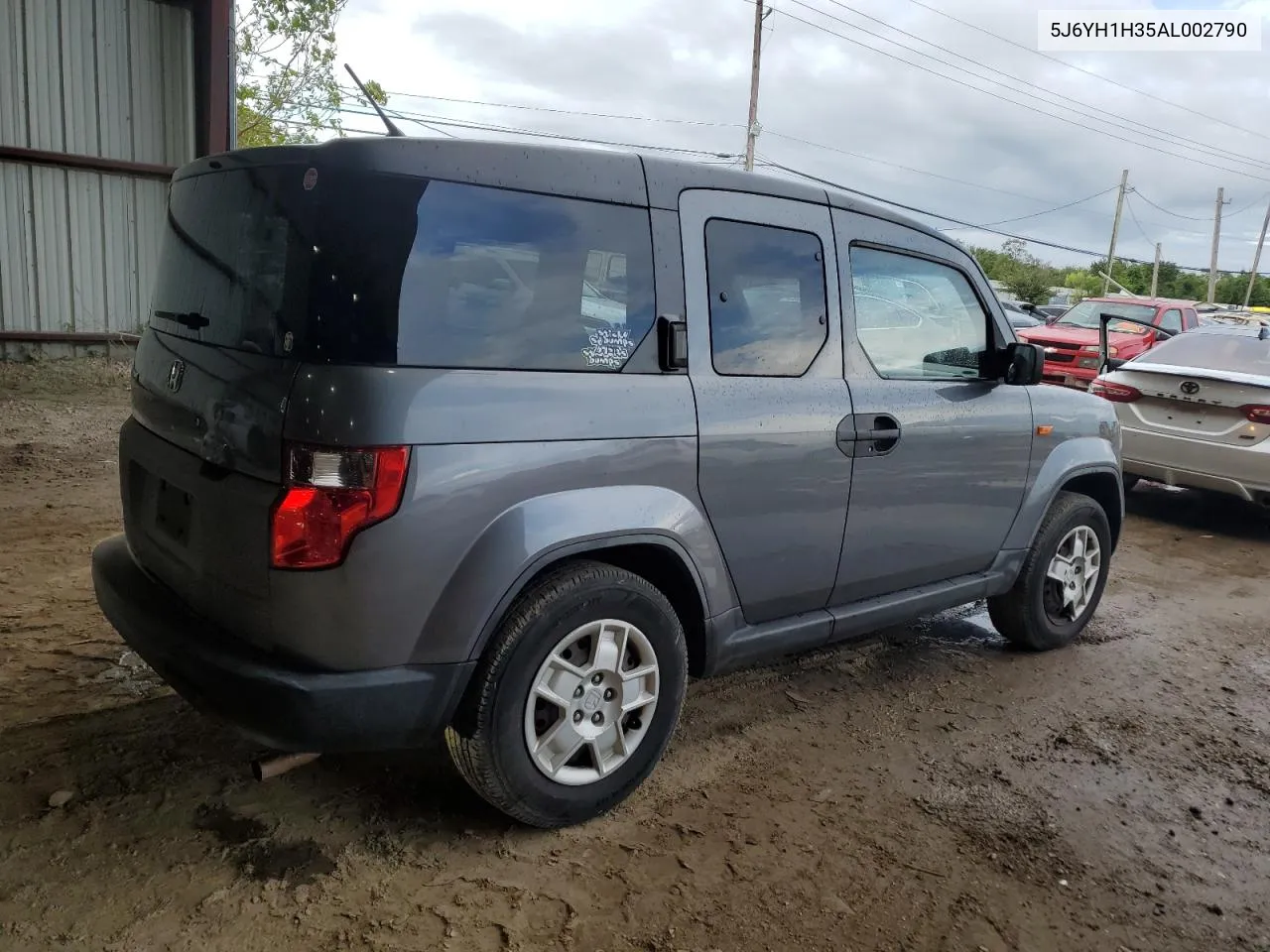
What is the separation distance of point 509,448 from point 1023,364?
2.43 meters

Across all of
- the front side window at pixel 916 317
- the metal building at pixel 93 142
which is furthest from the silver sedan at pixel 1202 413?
the metal building at pixel 93 142

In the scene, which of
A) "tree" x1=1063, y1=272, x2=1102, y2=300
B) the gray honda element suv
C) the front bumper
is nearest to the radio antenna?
the gray honda element suv

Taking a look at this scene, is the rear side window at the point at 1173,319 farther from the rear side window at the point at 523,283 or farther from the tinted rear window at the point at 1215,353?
the rear side window at the point at 523,283

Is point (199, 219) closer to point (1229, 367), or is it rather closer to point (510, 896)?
point (510, 896)

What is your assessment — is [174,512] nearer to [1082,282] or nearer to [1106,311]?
[1106,311]

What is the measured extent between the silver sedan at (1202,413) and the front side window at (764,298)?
4392mm

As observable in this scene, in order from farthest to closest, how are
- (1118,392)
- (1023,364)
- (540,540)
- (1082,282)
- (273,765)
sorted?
(1082,282) < (1118,392) < (1023,364) < (273,765) < (540,540)

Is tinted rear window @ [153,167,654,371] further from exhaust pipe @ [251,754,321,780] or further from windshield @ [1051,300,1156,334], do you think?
windshield @ [1051,300,1156,334]

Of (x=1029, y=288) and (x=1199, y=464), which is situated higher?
(x=1029, y=288)

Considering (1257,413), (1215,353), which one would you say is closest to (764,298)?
(1257,413)

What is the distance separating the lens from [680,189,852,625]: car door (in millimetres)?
3184

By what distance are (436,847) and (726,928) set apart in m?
0.87

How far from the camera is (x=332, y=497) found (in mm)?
2459

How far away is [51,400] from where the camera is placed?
9305mm
